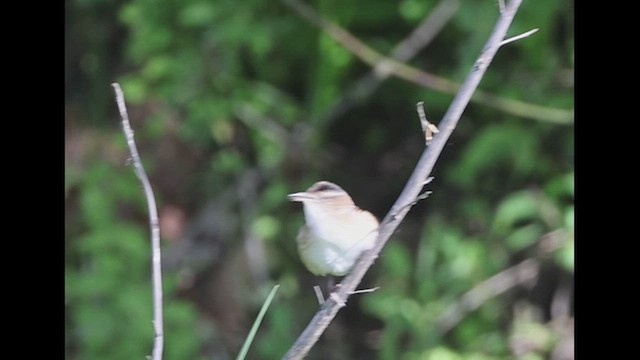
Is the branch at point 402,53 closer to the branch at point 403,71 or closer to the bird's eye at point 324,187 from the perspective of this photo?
the branch at point 403,71

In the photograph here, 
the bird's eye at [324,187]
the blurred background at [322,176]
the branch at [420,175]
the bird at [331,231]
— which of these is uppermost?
the branch at [420,175]

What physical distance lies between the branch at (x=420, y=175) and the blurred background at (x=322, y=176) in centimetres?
196

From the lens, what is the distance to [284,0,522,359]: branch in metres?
1.32

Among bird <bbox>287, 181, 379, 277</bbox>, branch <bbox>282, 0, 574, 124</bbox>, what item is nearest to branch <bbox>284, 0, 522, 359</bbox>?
bird <bbox>287, 181, 379, 277</bbox>

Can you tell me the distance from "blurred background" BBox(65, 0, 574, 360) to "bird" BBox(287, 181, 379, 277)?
58.9 inches

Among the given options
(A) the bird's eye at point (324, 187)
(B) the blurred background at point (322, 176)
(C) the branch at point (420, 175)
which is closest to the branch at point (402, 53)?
(B) the blurred background at point (322, 176)

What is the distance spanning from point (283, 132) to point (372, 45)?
48 cm

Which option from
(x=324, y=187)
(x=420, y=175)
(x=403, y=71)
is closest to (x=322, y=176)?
(x=403, y=71)

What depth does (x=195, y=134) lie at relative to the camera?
13.3ft

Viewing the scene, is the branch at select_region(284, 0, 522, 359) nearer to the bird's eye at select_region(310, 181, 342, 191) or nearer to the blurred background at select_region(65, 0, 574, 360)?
the bird's eye at select_region(310, 181, 342, 191)

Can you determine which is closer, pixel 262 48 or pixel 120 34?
pixel 262 48

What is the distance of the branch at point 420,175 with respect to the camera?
1318mm
